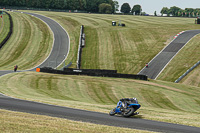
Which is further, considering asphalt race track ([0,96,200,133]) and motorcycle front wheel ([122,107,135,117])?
motorcycle front wheel ([122,107,135,117])

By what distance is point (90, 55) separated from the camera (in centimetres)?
7538

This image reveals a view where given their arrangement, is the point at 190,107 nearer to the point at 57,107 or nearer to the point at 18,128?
the point at 57,107

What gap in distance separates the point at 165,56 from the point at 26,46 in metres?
39.2

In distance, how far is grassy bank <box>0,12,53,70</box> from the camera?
2734 inches

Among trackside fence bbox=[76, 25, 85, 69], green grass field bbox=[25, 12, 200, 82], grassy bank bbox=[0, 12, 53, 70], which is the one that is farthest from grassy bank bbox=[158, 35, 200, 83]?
grassy bank bbox=[0, 12, 53, 70]

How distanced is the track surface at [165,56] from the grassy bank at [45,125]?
4469 centimetres

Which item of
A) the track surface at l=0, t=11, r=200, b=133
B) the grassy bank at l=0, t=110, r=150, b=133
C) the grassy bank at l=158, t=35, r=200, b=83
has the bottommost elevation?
the grassy bank at l=158, t=35, r=200, b=83

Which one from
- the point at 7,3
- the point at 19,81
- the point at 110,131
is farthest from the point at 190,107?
the point at 7,3

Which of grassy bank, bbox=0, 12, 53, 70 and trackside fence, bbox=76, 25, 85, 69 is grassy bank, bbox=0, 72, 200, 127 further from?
grassy bank, bbox=0, 12, 53, 70

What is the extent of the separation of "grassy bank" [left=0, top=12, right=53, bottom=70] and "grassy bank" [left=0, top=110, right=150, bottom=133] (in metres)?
50.0

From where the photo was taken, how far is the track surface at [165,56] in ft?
204

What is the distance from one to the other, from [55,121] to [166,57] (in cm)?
5699

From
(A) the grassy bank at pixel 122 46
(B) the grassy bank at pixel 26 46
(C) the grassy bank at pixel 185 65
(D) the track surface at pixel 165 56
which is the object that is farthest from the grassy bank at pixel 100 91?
(B) the grassy bank at pixel 26 46

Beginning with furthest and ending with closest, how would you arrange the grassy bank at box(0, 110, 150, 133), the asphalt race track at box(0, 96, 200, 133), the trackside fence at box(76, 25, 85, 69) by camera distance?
the trackside fence at box(76, 25, 85, 69)
the asphalt race track at box(0, 96, 200, 133)
the grassy bank at box(0, 110, 150, 133)
